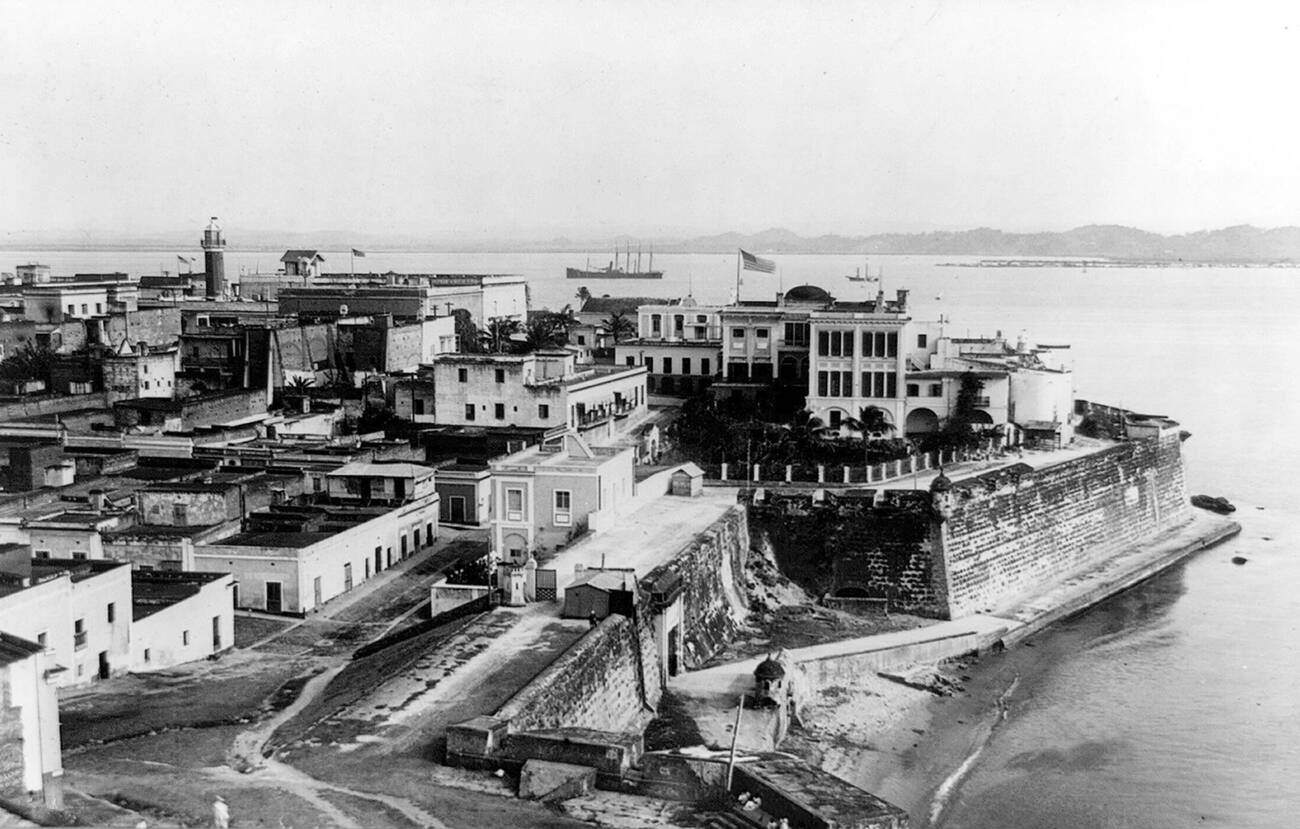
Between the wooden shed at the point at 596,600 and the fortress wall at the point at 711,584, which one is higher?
the wooden shed at the point at 596,600

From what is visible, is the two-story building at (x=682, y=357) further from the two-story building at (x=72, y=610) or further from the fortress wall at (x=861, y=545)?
the two-story building at (x=72, y=610)

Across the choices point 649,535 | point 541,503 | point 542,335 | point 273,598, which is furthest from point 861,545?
point 542,335

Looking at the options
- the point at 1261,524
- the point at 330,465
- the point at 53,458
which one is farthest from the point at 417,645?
the point at 1261,524

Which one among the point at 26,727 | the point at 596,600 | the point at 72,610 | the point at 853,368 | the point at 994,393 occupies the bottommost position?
the point at 596,600

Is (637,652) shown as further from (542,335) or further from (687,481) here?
(542,335)

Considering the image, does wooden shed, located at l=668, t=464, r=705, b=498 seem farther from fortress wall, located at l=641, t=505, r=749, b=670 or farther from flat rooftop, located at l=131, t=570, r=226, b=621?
flat rooftop, located at l=131, t=570, r=226, b=621

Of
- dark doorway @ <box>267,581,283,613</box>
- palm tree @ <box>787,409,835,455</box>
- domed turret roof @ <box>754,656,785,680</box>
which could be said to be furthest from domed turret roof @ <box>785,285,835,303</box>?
domed turret roof @ <box>754,656,785,680</box>

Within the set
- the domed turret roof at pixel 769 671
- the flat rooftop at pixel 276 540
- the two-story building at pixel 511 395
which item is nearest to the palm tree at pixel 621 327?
the two-story building at pixel 511 395
